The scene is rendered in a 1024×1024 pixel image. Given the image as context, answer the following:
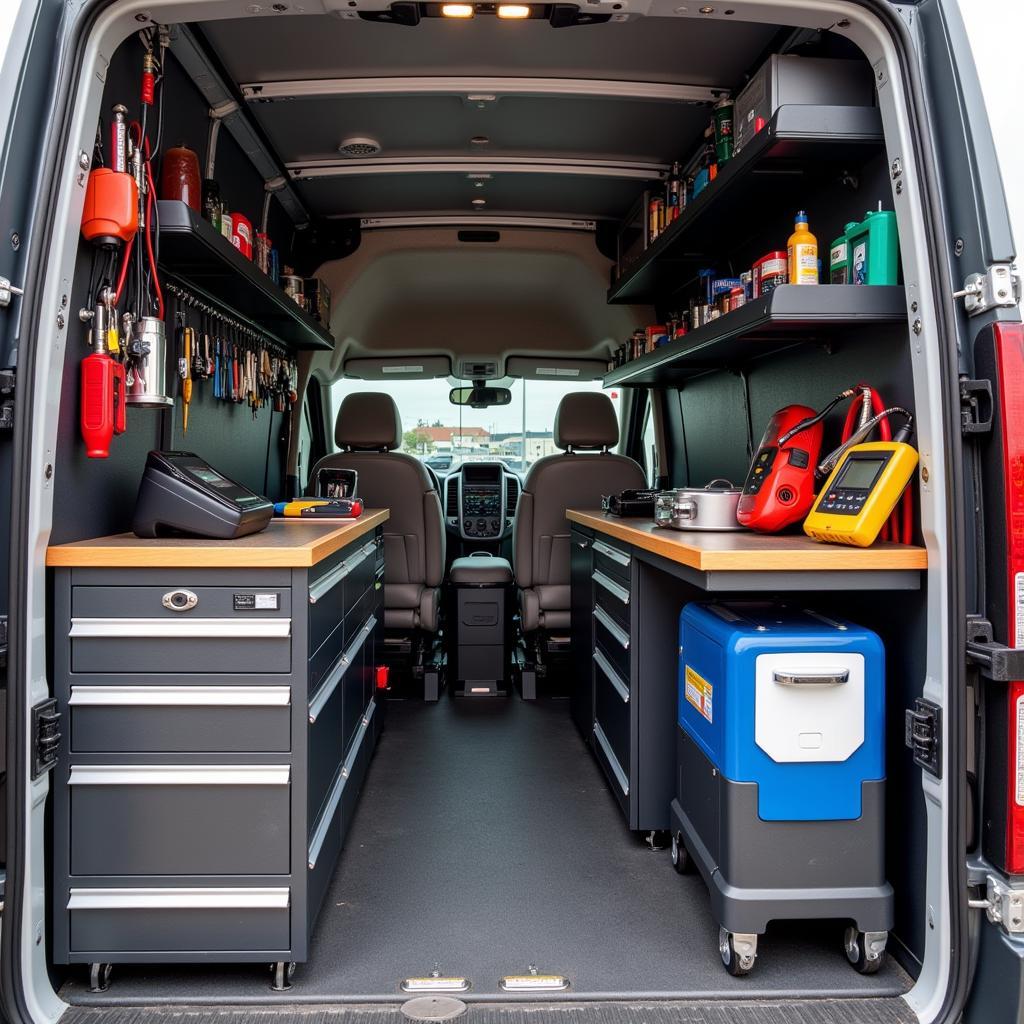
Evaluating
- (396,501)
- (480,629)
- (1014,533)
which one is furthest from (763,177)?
(480,629)

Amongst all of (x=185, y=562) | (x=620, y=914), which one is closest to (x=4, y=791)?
(x=185, y=562)

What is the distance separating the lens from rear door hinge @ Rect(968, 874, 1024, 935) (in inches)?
63.0

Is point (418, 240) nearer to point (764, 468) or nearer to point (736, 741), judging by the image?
point (764, 468)

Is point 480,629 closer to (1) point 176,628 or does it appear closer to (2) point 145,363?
(2) point 145,363

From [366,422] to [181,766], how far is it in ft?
9.05

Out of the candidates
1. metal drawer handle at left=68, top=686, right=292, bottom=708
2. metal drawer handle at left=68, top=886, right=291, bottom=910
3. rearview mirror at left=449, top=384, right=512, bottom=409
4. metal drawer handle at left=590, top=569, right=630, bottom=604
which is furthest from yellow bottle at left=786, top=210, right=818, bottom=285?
rearview mirror at left=449, top=384, right=512, bottom=409

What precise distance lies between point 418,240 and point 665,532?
2935 millimetres

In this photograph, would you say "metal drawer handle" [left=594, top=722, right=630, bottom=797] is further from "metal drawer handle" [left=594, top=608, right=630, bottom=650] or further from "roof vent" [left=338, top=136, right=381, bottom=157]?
"roof vent" [left=338, top=136, right=381, bottom=157]

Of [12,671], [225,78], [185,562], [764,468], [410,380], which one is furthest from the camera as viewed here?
[410,380]

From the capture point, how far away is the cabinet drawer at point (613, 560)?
2674 mm

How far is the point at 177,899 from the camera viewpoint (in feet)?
5.91

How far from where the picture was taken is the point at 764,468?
244cm

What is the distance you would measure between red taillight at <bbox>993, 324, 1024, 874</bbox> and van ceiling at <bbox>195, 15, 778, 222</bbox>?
1591 millimetres

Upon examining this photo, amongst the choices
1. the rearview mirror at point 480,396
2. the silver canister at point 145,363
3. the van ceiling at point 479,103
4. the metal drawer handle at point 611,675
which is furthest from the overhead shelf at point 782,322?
the rearview mirror at point 480,396
